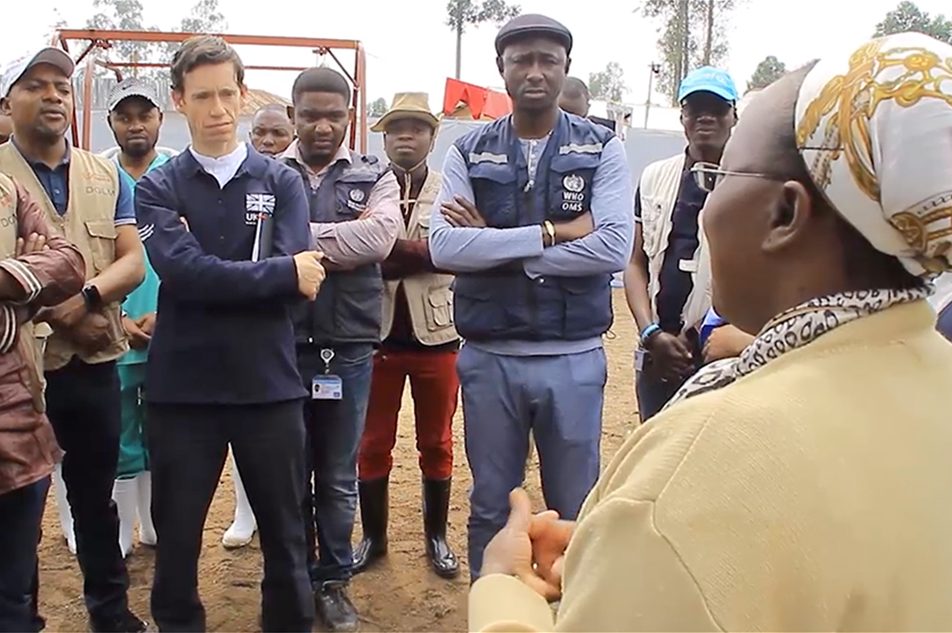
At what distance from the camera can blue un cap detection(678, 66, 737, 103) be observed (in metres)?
3.86

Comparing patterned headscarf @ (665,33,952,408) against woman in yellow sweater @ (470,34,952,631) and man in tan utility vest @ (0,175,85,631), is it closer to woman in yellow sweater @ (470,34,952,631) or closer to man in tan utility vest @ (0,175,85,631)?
woman in yellow sweater @ (470,34,952,631)

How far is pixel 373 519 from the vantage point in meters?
4.36

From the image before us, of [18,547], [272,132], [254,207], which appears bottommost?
[18,547]

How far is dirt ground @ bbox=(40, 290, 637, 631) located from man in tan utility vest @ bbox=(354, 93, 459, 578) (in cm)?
14

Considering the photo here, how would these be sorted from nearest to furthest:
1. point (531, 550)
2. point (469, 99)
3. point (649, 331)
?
point (531, 550) < point (649, 331) < point (469, 99)

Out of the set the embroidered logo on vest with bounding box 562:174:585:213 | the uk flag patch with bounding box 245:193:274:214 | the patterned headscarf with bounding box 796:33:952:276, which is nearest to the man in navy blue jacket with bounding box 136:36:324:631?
the uk flag patch with bounding box 245:193:274:214

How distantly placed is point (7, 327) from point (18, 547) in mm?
669

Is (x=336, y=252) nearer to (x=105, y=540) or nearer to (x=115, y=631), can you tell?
(x=105, y=540)

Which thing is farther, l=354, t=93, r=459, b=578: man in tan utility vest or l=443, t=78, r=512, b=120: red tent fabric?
l=443, t=78, r=512, b=120: red tent fabric

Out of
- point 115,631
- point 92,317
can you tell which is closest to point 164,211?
point 92,317

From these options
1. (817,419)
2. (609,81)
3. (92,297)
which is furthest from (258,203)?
(609,81)

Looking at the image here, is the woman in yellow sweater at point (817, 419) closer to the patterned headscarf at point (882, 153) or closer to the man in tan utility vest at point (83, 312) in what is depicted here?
the patterned headscarf at point (882, 153)

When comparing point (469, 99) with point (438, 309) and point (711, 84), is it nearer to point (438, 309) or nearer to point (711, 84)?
point (438, 309)

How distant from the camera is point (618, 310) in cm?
1255
